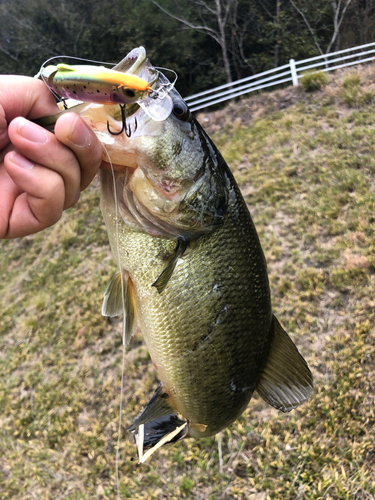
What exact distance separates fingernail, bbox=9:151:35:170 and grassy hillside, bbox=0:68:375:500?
2862mm

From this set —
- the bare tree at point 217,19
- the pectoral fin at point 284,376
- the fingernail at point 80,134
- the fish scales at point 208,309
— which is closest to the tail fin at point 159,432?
the fish scales at point 208,309

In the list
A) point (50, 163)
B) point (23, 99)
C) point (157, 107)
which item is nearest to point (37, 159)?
point (50, 163)

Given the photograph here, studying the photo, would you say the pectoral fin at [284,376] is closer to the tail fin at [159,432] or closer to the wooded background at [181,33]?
the tail fin at [159,432]

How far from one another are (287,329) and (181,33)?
51.8 ft

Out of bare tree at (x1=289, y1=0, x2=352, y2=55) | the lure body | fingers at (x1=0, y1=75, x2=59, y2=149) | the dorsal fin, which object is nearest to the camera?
the lure body

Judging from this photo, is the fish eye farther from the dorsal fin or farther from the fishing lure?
the dorsal fin

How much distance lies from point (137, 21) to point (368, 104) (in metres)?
12.9

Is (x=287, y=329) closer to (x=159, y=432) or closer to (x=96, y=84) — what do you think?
(x=159, y=432)

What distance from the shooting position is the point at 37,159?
1.12 metres

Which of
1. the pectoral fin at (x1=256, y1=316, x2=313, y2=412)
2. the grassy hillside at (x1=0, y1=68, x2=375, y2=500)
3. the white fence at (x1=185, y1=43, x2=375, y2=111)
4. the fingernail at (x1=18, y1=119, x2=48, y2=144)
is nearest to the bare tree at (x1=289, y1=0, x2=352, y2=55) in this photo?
the white fence at (x1=185, y1=43, x2=375, y2=111)

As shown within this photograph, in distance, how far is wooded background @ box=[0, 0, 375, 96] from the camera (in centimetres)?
1409

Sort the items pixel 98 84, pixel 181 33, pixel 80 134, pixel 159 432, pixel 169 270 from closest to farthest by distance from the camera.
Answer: pixel 98 84 → pixel 80 134 → pixel 169 270 → pixel 159 432 → pixel 181 33

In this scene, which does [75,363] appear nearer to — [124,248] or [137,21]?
[124,248]

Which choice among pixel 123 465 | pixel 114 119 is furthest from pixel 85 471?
pixel 114 119
